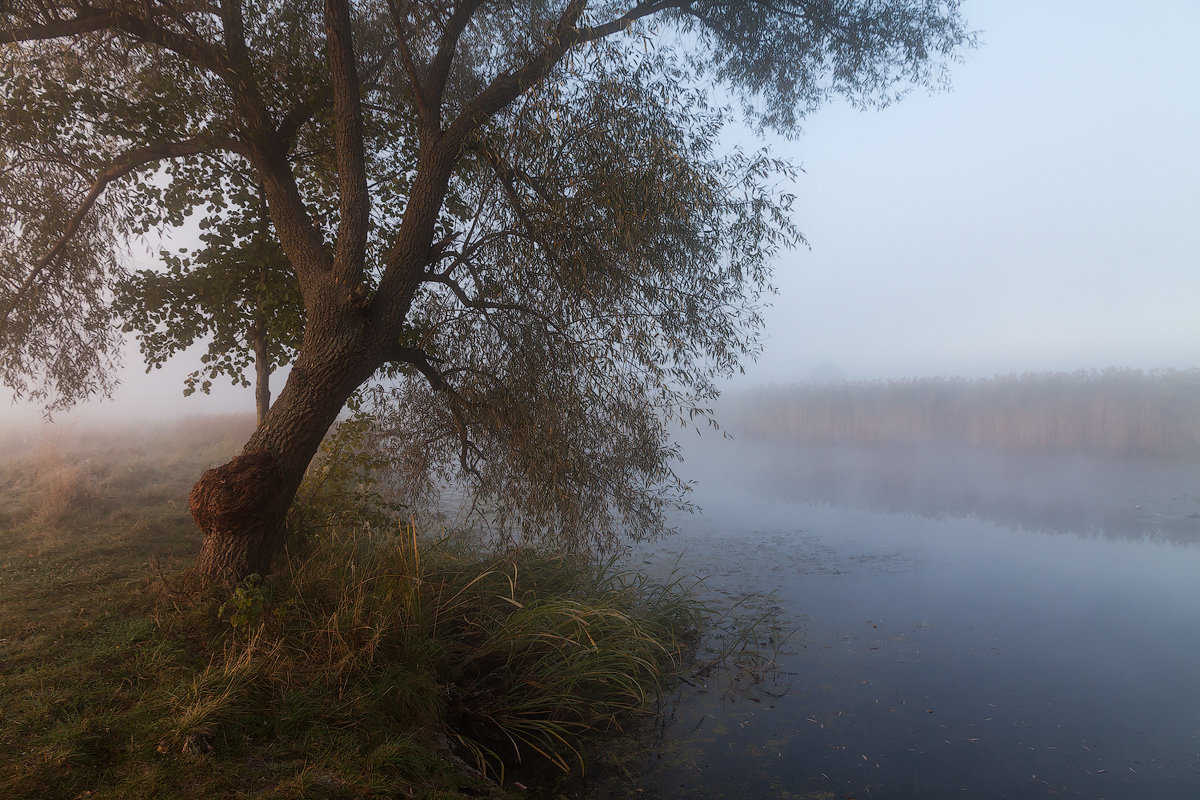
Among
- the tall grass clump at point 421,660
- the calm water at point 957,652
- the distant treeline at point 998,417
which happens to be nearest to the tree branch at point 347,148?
the tall grass clump at point 421,660

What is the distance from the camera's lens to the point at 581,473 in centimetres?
555

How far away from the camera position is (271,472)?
178 inches

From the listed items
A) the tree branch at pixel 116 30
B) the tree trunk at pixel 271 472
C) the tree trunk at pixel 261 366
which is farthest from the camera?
the tree trunk at pixel 261 366

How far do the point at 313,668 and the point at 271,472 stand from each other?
62.5 inches

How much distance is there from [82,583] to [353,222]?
11.3 ft

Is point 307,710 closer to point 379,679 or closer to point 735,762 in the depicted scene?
point 379,679

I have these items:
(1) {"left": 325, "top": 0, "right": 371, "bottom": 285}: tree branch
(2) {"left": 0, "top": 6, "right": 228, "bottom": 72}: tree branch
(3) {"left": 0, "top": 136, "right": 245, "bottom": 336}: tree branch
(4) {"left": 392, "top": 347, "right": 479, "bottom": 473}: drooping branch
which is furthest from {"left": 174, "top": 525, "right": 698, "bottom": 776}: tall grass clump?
(2) {"left": 0, "top": 6, "right": 228, "bottom": 72}: tree branch

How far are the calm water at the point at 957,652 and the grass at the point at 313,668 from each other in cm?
79

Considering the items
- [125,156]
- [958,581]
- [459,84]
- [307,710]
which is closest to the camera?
[307,710]

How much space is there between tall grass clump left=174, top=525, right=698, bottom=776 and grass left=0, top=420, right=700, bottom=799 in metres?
0.01

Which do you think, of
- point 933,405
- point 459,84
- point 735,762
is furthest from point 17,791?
point 933,405

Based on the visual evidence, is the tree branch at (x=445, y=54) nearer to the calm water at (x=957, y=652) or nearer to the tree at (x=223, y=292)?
the tree at (x=223, y=292)

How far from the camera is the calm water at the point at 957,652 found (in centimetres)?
396

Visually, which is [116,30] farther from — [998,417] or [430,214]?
[998,417]
